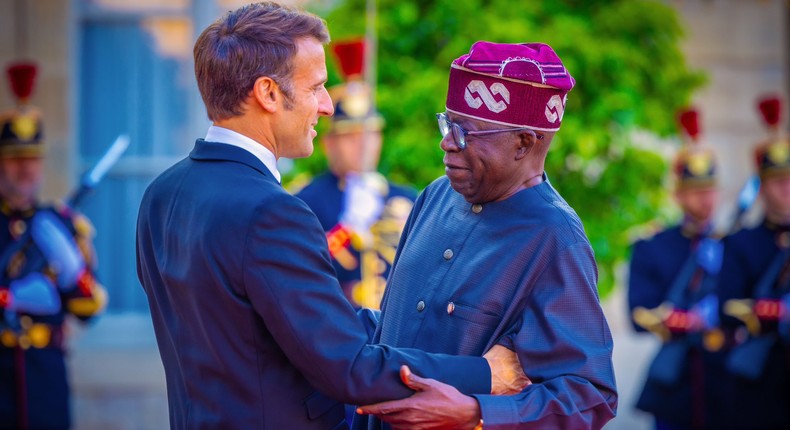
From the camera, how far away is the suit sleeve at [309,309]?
109 inches

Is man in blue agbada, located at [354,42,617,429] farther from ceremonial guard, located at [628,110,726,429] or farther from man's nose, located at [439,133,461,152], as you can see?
ceremonial guard, located at [628,110,726,429]

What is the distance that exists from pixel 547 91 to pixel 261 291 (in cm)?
93

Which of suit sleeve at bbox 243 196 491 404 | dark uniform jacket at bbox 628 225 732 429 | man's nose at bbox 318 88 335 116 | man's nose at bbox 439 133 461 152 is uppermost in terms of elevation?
man's nose at bbox 318 88 335 116

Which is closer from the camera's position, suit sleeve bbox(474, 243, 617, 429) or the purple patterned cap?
suit sleeve bbox(474, 243, 617, 429)

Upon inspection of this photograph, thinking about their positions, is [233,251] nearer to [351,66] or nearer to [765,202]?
[351,66]

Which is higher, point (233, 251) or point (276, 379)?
point (233, 251)

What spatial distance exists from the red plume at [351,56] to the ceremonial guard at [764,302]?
2567mm

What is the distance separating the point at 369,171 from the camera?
676cm

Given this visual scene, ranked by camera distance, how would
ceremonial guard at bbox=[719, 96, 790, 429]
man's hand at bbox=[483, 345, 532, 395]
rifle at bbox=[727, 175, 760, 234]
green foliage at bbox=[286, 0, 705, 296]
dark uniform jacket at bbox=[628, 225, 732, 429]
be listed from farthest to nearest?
rifle at bbox=[727, 175, 760, 234]
dark uniform jacket at bbox=[628, 225, 732, 429]
ceremonial guard at bbox=[719, 96, 790, 429]
green foliage at bbox=[286, 0, 705, 296]
man's hand at bbox=[483, 345, 532, 395]


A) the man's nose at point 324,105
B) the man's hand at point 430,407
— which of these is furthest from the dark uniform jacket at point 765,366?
the man's nose at point 324,105

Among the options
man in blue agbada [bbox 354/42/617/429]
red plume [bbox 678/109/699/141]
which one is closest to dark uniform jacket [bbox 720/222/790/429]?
red plume [bbox 678/109/699/141]

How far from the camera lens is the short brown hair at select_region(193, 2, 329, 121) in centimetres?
289

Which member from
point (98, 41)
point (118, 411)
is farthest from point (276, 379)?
point (98, 41)

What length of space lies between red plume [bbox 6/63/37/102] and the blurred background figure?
181 centimetres
